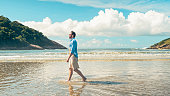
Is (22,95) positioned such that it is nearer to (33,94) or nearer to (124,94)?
(33,94)

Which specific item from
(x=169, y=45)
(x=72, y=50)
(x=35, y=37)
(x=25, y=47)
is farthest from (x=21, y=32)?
(x=72, y=50)

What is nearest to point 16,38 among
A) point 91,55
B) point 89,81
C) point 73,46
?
point 91,55

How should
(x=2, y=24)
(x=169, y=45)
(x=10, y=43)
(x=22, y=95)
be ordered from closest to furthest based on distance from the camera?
(x=22, y=95) < (x=10, y=43) < (x=2, y=24) < (x=169, y=45)

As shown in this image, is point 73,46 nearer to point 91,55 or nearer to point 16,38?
point 91,55

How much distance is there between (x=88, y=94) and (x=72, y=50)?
8.59 ft

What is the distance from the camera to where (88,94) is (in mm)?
6215

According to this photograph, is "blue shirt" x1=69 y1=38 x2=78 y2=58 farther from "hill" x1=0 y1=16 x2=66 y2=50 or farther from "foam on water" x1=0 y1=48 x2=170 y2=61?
"hill" x1=0 y1=16 x2=66 y2=50

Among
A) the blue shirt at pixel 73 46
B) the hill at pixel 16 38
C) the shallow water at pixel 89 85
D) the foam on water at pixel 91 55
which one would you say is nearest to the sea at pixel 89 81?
the shallow water at pixel 89 85

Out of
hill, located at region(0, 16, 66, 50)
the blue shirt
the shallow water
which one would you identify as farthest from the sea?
hill, located at region(0, 16, 66, 50)

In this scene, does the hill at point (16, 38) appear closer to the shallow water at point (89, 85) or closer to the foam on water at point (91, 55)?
the foam on water at point (91, 55)

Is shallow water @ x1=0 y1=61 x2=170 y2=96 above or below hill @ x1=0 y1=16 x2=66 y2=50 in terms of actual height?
below

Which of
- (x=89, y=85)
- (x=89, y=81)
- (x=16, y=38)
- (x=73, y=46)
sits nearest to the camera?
(x=89, y=85)

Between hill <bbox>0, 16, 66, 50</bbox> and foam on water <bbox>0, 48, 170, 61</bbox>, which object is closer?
foam on water <bbox>0, 48, 170, 61</bbox>

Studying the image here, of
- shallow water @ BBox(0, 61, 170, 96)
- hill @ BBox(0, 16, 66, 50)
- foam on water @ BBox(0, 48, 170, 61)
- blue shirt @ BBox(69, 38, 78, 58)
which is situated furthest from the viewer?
hill @ BBox(0, 16, 66, 50)
